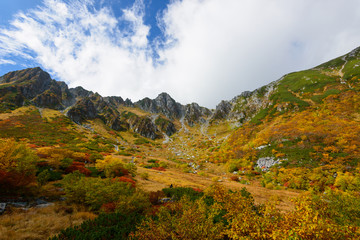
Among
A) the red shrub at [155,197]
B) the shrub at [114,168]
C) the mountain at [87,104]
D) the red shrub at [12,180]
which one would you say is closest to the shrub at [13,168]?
the red shrub at [12,180]

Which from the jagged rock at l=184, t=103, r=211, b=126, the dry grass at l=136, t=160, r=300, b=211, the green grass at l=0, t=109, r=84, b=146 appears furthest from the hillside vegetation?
the jagged rock at l=184, t=103, r=211, b=126

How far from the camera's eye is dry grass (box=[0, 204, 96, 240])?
5758 mm

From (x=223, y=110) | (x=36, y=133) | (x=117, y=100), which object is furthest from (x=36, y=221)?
(x=117, y=100)

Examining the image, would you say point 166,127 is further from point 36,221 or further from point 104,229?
point 104,229

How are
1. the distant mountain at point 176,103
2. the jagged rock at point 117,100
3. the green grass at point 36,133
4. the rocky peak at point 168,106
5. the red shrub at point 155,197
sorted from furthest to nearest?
the jagged rock at point 117,100
the rocky peak at point 168,106
the distant mountain at point 176,103
the green grass at point 36,133
the red shrub at point 155,197

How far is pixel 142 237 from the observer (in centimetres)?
536

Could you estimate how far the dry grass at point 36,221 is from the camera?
18.9ft

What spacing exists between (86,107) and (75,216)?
368ft

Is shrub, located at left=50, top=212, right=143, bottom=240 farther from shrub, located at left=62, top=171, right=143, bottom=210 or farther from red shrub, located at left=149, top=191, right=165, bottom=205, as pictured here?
red shrub, located at left=149, top=191, right=165, bottom=205

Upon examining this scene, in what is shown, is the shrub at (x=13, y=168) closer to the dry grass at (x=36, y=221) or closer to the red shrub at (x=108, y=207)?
the dry grass at (x=36, y=221)

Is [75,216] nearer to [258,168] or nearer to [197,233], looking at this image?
[197,233]

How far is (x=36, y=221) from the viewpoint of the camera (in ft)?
22.0

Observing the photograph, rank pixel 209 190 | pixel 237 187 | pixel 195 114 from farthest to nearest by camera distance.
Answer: pixel 195 114 < pixel 237 187 < pixel 209 190

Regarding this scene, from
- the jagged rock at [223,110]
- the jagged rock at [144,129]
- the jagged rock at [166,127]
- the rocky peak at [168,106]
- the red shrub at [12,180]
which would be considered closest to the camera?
the red shrub at [12,180]
